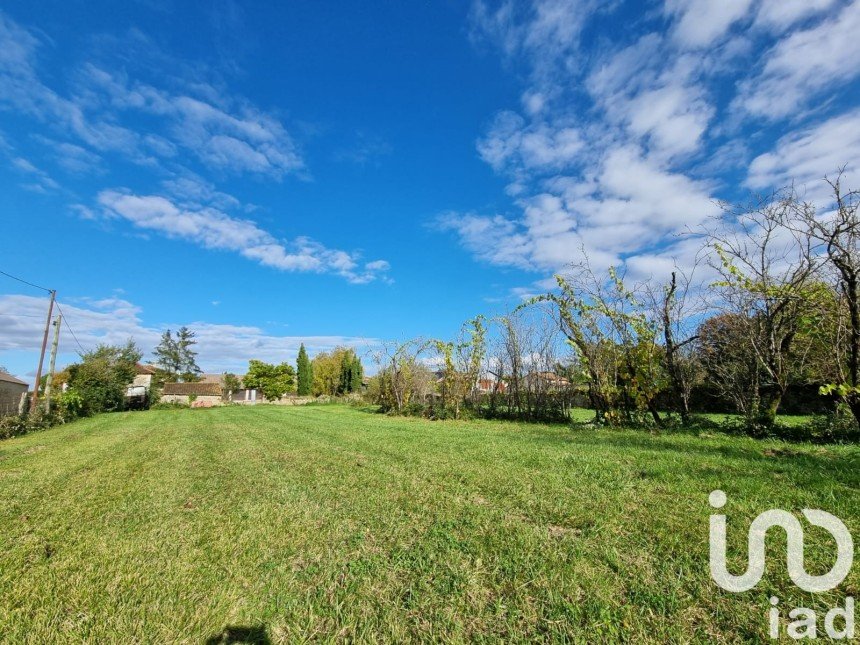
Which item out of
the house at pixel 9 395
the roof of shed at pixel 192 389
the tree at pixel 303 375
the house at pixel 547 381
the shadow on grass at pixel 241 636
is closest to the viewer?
the shadow on grass at pixel 241 636

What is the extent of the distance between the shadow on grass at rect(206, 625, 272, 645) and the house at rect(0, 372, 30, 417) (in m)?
21.4

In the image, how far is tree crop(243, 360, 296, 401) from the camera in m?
61.8

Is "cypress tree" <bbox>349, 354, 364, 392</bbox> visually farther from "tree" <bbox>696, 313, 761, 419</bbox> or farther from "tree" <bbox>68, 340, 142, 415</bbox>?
"tree" <bbox>696, 313, 761, 419</bbox>

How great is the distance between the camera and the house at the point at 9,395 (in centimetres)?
1777

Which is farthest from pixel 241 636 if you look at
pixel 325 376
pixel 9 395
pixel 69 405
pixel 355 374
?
pixel 325 376

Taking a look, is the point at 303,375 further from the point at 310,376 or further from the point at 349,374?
the point at 349,374

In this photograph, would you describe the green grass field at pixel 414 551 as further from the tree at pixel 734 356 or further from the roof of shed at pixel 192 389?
the roof of shed at pixel 192 389

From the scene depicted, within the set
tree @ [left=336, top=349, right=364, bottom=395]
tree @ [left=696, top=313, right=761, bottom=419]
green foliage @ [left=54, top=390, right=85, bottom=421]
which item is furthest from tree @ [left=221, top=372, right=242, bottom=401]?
tree @ [left=696, top=313, right=761, bottom=419]

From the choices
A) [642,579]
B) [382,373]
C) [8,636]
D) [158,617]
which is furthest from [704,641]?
[382,373]

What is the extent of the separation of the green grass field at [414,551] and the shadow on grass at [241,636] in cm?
2

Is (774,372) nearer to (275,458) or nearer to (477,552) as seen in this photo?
(477,552)

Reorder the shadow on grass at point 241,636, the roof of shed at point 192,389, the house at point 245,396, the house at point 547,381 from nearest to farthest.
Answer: the shadow on grass at point 241,636 → the house at point 547,381 → the roof of shed at point 192,389 → the house at point 245,396

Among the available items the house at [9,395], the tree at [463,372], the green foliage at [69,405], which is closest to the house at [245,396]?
the house at [9,395]

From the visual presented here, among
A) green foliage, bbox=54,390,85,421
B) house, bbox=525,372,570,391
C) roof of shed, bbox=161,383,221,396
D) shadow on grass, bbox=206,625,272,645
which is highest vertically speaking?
roof of shed, bbox=161,383,221,396
